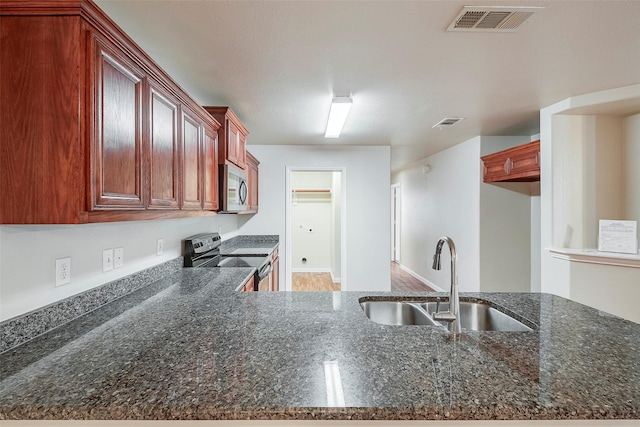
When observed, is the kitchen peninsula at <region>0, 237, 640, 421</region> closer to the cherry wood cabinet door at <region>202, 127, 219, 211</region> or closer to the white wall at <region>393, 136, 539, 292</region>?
the cherry wood cabinet door at <region>202, 127, 219, 211</region>

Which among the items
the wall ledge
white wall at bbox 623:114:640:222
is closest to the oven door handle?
the wall ledge

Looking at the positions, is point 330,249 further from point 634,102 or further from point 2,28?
point 2,28

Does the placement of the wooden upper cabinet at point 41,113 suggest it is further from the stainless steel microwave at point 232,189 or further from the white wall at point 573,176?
the white wall at point 573,176

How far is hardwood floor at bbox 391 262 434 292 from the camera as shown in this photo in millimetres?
5777

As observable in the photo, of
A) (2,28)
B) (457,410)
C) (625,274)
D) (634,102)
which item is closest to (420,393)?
(457,410)

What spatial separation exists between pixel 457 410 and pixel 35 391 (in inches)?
45.5

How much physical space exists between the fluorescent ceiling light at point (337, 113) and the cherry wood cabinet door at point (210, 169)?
1.07m

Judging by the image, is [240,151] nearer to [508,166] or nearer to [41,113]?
[41,113]

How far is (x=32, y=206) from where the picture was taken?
3.51 ft

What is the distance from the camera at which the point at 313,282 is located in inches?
239

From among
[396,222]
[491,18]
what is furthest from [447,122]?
[396,222]

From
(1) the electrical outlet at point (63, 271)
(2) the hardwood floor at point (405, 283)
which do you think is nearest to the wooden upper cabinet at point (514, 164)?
(2) the hardwood floor at point (405, 283)

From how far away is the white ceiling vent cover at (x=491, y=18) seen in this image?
1523mm

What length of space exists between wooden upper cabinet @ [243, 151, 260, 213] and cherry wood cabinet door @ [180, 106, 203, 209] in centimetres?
157
